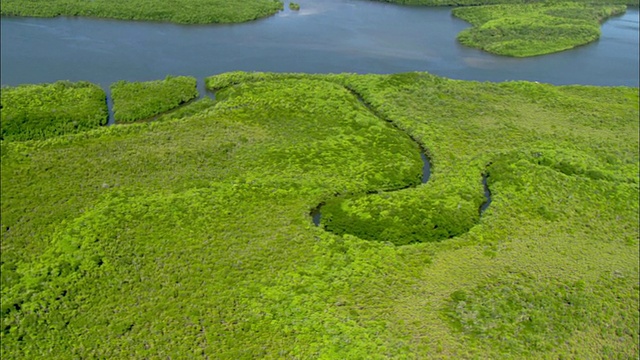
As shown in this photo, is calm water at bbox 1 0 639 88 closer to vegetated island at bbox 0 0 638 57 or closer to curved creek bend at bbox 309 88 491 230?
vegetated island at bbox 0 0 638 57

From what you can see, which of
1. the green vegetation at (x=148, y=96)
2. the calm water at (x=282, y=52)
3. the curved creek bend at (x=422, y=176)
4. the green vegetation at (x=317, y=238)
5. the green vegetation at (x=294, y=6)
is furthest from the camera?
the green vegetation at (x=294, y=6)

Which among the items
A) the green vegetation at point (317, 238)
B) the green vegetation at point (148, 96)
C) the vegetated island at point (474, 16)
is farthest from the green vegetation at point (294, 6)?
the green vegetation at point (317, 238)

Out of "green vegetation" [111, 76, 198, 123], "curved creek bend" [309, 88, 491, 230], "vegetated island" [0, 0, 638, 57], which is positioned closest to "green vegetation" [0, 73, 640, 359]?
"curved creek bend" [309, 88, 491, 230]

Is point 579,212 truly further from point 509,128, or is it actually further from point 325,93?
point 325,93

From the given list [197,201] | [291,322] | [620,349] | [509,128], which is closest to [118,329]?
[291,322]

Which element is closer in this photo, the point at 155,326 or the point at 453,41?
the point at 155,326

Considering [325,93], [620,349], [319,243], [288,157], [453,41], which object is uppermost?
[453,41]

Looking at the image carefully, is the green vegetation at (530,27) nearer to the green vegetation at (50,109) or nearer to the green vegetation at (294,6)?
the green vegetation at (294,6)
